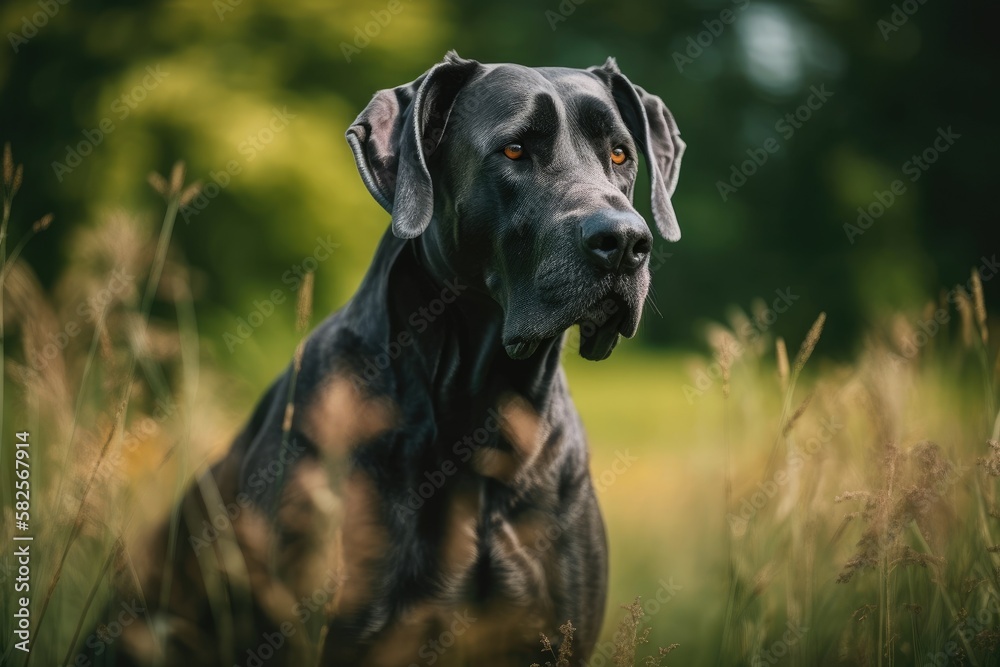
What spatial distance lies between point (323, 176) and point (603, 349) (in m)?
5.10

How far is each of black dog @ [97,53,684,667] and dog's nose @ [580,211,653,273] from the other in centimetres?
6

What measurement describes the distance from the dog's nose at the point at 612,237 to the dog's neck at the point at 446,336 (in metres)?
0.44

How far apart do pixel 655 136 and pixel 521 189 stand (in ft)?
2.36

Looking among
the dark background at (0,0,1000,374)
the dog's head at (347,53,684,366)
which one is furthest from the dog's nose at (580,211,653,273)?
the dark background at (0,0,1000,374)

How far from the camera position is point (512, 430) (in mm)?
2805

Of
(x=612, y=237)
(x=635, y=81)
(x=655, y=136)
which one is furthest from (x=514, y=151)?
(x=635, y=81)

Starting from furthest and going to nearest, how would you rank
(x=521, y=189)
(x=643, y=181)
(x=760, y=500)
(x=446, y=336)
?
(x=643, y=181), (x=760, y=500), (x=446, y=336), (x=521, y=189)

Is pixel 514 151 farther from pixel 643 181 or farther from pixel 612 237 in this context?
pixel 643 181

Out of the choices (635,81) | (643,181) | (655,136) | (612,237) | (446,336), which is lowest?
(635,81)

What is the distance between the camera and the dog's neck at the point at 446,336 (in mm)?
2760

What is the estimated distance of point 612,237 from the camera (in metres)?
2.37

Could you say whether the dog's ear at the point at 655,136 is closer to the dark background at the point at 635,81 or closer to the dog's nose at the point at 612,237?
the dog's nose at the point at 612,237

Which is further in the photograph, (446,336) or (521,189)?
(446,336)

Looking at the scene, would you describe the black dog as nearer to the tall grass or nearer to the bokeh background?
the tall grass
